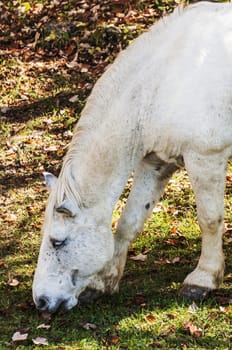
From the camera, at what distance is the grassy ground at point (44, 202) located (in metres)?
5.84

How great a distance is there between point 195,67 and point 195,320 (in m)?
1.94

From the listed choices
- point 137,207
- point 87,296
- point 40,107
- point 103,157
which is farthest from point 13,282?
point 40,107

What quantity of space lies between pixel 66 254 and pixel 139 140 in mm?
1058

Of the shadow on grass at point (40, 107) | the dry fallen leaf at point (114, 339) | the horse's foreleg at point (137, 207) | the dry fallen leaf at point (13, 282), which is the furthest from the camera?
the shadow on grass at point (40, 107)

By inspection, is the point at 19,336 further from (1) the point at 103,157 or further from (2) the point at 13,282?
(1) the point at 103,157

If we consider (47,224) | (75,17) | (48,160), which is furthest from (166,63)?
(75,17)

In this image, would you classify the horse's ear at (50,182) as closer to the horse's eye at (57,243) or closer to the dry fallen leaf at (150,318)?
the horse's eye at (57,243)

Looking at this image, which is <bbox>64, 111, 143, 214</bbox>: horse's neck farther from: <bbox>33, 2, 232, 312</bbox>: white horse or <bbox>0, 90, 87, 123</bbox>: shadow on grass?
<bbox>0, 90, 87, 123</bbox>: shadow on grass

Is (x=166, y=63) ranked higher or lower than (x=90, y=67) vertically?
higher

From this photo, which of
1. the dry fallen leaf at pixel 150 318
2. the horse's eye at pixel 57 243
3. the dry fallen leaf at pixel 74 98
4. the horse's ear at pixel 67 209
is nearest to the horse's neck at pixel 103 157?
the horse's ear at pixel 67 209

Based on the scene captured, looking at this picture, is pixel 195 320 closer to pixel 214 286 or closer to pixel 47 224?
pixel 214 286

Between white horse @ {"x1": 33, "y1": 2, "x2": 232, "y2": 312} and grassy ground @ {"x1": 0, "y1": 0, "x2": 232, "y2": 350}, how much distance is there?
0.38m

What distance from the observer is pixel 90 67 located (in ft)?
38.6

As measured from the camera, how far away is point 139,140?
6.00 m
